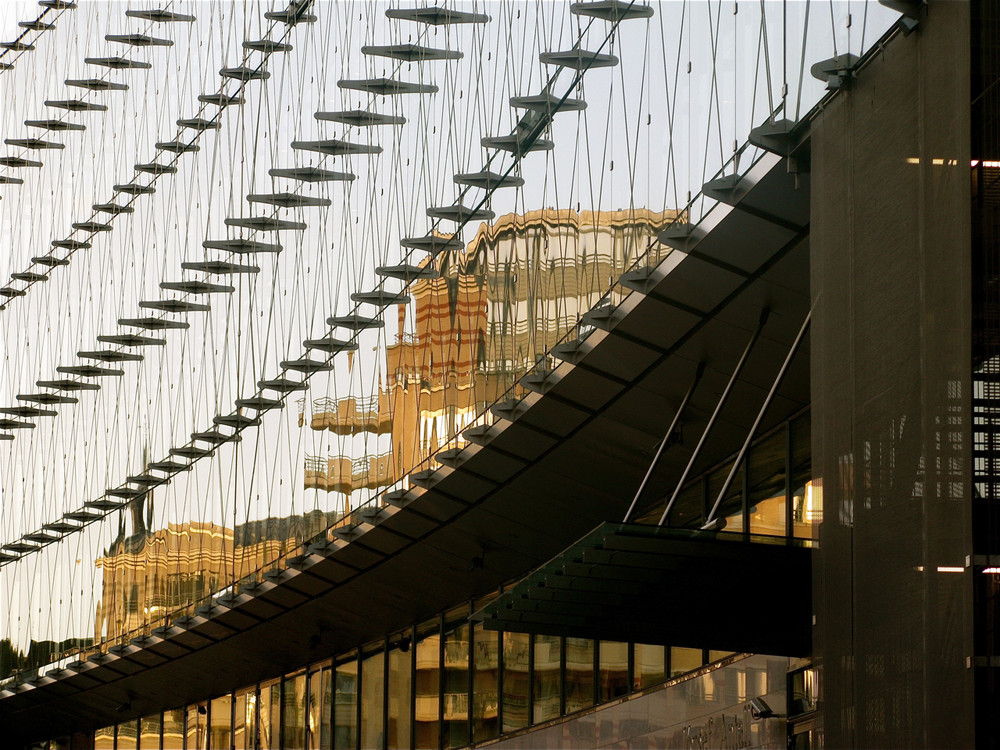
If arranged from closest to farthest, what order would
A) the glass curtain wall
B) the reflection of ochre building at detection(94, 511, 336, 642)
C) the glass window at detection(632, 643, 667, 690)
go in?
1. the glass window at detection(632, 643, 667, 690)
2. the glass curtain wall
3. the reflection of ochre building at detection(94, 511, 336, 642)

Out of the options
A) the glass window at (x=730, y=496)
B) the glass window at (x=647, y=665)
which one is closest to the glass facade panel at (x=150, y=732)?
the glass window at (x=647, y=665)

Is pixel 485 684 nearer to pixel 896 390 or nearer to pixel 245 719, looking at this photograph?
pixel 245 719

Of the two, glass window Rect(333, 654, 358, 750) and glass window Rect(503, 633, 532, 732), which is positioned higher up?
glass window Rect(503, 633, 532, 732)

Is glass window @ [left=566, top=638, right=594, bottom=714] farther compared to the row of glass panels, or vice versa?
glass window @ [left=566, top=638, right=594, bottom=714]

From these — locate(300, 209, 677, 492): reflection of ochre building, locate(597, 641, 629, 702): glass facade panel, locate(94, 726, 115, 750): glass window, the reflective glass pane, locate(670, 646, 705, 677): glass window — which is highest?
locate(300, 209, 677, 492): reflection of ochre building

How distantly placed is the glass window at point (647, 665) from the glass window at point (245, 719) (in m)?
17.4

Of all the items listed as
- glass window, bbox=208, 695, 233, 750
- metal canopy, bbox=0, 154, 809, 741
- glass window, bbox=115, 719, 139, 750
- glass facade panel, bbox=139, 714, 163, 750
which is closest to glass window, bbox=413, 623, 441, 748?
metal canopy, bbox=0, 154, 809, 741

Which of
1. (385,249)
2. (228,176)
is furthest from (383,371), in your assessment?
(228,176)

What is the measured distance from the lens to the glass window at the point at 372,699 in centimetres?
3262

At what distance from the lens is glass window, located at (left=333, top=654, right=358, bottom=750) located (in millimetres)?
33688

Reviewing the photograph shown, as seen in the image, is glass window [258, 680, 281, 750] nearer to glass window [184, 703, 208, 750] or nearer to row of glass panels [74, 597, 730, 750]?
row of glass panels [74, 597, 730, 750]

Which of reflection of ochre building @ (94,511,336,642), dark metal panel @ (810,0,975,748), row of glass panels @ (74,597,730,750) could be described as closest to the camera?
dark metal panel @ (810,0,975,748)

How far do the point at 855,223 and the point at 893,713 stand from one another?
11.4 ft

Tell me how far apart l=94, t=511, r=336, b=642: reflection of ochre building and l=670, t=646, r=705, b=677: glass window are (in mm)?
8583
